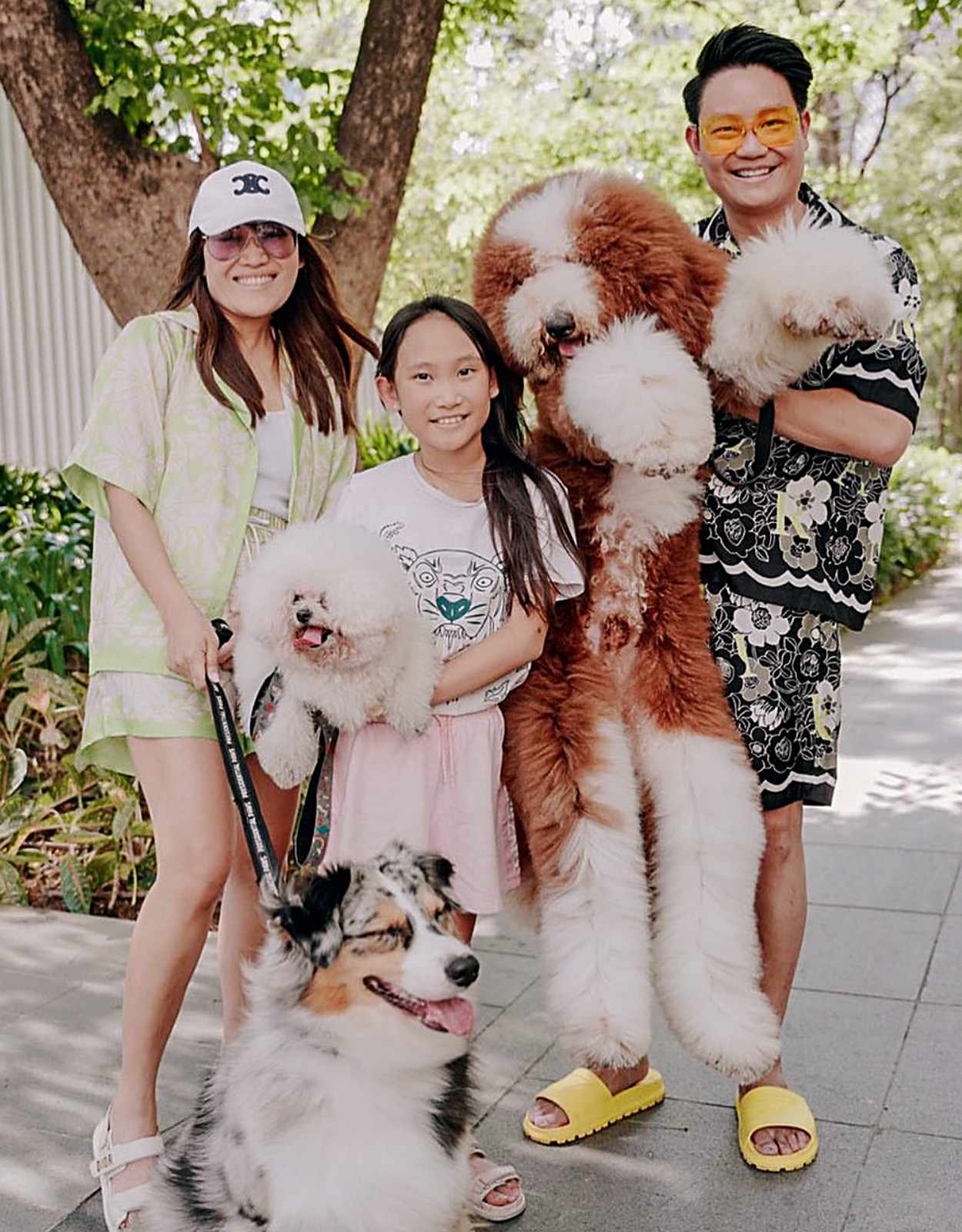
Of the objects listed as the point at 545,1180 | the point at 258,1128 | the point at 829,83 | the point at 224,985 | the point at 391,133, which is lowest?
the point at 545,1180

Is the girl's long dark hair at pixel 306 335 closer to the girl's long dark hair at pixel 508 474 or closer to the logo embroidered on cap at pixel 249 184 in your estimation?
the logo embroidered on cap at pixel 249 184

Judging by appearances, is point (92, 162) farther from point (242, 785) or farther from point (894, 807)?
point (894, 807)

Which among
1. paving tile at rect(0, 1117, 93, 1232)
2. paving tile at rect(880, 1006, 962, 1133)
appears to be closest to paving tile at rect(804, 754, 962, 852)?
paving tile at rect(880, 1006, 962, 1133)

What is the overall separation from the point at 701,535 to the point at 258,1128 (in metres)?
1.61

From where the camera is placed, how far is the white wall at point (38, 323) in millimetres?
11134

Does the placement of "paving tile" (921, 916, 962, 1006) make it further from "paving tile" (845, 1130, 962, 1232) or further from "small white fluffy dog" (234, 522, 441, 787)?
"small white fluffy dog" (234, 522, 441, 787)

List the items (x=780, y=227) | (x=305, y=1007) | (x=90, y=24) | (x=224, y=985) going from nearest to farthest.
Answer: (x=305, y=1007) < (x=780, y=227) < (x=224, y=985) < (x=90, y=24)

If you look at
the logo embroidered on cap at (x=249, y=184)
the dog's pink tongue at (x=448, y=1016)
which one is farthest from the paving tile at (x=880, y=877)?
the logo embroidered on cap at (x=249, y=184)

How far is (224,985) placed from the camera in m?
3.38

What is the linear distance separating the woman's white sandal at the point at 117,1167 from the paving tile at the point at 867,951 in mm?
2243

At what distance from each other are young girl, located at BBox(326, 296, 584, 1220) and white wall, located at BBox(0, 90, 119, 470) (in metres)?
8.86

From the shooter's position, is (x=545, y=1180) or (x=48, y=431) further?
(x=48, y=431)

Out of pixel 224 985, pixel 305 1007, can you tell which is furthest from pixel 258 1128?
pixel 224 985

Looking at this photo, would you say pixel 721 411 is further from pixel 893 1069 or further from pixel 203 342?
pixel 893 1069
